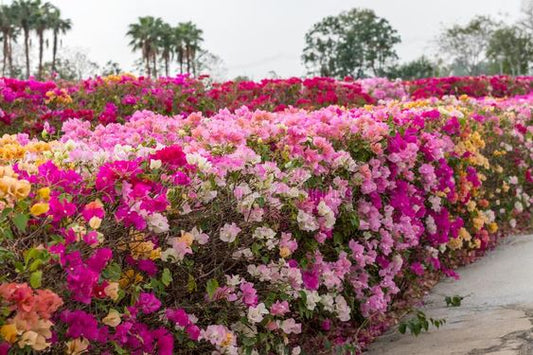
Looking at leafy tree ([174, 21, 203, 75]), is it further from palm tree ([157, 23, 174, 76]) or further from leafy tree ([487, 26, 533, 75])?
leafy tree ([487, 26, 533, 75])

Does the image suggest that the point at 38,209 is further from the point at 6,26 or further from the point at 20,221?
the point at 6,26

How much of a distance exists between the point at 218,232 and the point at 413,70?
75090mm

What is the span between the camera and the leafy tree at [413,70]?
75000mm

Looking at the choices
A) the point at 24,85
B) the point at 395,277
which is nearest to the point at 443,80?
the point at 24,85

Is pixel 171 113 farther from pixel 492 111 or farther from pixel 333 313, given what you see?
pixel 333 313

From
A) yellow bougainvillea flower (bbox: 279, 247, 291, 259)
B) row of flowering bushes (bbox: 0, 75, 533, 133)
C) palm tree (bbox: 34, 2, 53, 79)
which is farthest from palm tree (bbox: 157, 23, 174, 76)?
yellow bougainvillea flower (bbox: 279, 247, 291, 259)

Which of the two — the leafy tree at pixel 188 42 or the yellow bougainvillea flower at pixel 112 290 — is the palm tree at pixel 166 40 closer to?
the leafy tree at pixel 188 42

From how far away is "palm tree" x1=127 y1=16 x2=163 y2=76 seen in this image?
57.9 m

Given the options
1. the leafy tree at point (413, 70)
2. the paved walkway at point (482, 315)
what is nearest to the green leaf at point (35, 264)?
the paved walkway at point (482, 315)

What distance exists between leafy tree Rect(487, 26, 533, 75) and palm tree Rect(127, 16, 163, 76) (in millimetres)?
30354

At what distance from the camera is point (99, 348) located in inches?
93.0

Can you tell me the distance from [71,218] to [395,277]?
319 centimetres

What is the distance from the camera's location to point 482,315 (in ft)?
14.3

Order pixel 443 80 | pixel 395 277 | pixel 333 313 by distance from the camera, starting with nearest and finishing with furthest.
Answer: pixel 333 313 → pixel 395 277 → pixel 443 80
